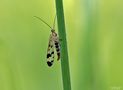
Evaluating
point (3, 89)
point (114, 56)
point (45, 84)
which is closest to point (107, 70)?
point (114, 56)

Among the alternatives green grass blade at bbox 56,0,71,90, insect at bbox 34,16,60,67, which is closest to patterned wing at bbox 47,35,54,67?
insect at bbox 34,16,60,67

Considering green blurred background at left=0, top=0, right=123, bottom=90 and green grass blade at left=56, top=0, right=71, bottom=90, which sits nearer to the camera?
green grass blade at left=56, top=0, right=71, bottom=90

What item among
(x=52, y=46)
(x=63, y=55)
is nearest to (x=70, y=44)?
(x=52, y=46)

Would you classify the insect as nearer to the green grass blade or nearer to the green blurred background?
the green blurred background

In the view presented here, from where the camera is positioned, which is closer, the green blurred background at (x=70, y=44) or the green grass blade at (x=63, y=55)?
the green grass blade at (x=63, y=55)

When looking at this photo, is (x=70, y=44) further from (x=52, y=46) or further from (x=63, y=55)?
(x=63, y=55)

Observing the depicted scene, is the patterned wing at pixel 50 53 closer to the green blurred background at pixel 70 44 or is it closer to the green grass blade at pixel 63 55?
the green blurred background at pixel 70 44

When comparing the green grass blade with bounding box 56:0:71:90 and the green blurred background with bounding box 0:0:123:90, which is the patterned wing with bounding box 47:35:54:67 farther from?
the green grass blade with bounding box 56:0:71:90

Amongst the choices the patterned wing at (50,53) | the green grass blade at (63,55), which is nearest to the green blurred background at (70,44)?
the patterned wing at (50,53)
